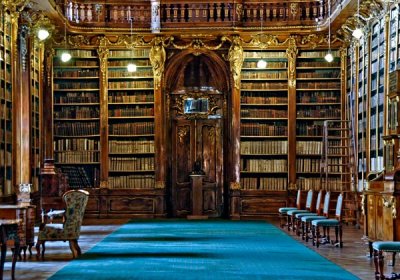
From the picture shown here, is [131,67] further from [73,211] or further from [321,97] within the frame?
[73,211]

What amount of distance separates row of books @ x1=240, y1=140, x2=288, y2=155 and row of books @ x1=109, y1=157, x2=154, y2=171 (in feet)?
6.78

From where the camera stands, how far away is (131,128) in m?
18.2

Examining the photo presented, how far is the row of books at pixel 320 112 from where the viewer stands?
1781 centimetres

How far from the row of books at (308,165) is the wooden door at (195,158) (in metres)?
1.90

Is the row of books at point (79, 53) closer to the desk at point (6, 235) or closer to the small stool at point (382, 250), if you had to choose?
the desk at point (6, 235)

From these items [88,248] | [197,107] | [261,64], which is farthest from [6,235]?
[197,107]

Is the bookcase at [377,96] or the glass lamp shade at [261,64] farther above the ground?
the glass lamp shade at [261,64]

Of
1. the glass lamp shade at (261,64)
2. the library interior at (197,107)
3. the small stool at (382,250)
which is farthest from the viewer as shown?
the library interior at (197,107)

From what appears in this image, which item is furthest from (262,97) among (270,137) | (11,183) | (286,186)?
(11,183)

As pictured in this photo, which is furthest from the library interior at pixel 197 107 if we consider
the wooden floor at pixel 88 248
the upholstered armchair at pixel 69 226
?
the upholstered armchair at pixel 69 226

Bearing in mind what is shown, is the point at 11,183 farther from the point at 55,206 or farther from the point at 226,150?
the point at 226,150

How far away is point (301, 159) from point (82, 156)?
4.76m

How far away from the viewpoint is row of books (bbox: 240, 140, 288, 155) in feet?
59.2

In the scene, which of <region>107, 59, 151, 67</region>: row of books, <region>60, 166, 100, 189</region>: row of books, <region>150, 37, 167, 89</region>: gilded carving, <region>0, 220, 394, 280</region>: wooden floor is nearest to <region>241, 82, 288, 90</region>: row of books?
<region>150, 37, 167, 89</region>: gilded carving
